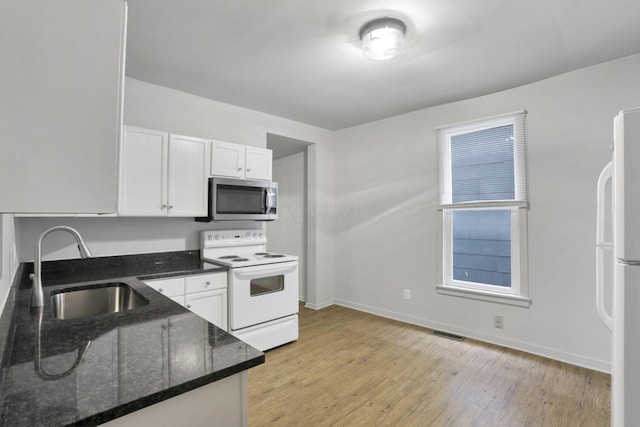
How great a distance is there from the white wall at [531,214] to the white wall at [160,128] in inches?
55.1

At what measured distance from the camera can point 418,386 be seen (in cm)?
231

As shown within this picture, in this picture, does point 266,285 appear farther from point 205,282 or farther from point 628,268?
point 628,268

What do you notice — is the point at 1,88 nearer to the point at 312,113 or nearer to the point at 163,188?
the point at 163,188

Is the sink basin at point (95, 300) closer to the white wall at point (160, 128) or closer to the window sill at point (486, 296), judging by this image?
the white wall at point (160, 128)

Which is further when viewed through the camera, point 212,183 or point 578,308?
point 212,183

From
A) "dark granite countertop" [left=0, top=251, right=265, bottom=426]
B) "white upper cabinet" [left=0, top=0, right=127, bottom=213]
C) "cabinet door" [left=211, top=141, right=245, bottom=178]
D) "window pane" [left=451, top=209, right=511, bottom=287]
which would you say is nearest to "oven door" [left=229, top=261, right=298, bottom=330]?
"cabinet door" [left=211, top=141, right=245, bottom=178]

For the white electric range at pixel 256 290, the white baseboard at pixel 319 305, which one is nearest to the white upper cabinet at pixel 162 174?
the white electric range at pixel 256 290

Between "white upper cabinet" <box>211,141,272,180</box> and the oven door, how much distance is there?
969 millimetres

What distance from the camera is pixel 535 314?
2.84 meters

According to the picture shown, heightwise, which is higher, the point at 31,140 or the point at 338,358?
the point at 31,140

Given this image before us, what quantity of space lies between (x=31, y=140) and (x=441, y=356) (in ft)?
10.1

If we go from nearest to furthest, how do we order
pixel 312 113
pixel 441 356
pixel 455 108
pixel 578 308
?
pixel 578 308 → pixel 441 356 → pixel 455 108 → pixel 312 113

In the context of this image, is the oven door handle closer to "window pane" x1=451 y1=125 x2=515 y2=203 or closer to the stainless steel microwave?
the stainless steel microwave

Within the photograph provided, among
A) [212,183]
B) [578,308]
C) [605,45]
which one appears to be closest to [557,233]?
[578,308]
